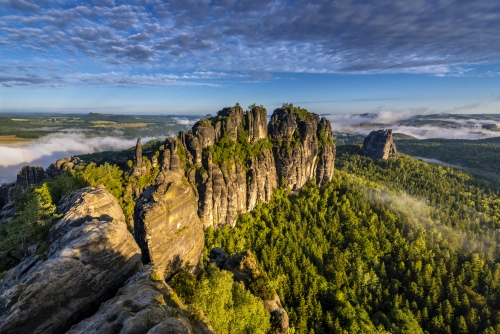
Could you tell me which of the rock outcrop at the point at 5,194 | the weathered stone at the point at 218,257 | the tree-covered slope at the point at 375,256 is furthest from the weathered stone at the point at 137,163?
the rock outcrop at the point at 5,194

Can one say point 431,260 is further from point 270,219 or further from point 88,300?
point 88,300

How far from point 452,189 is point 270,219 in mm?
105825

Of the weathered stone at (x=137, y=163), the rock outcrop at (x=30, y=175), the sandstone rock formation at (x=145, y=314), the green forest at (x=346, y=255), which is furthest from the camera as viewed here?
the rock outcrop at (x=30, y=175)

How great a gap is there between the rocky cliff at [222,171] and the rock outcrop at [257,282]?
7158 mm

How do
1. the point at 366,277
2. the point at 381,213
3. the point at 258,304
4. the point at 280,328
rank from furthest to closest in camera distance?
the point at 381,213, the point at 366,277, the point at 280,328, the point at 258,304

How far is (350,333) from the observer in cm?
4947

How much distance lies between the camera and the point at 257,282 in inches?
1476

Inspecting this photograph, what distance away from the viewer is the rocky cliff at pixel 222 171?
36531 millimetres

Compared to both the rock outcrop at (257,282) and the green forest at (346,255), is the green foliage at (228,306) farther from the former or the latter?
the rock outcrop at (257,282)

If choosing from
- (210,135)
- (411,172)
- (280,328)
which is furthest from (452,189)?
(280,328)

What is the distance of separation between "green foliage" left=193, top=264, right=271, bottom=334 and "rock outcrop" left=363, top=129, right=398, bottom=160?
146770 millimetres

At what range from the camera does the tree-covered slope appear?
57812 mm

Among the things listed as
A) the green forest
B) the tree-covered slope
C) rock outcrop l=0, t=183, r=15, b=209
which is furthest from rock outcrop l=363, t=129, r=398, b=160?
rock outcrop l=0, t=183, r=15, b=209

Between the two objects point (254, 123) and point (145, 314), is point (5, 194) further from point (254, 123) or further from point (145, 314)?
point (145, 314)
